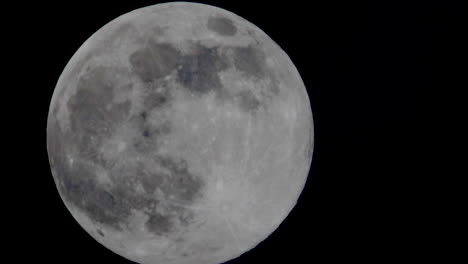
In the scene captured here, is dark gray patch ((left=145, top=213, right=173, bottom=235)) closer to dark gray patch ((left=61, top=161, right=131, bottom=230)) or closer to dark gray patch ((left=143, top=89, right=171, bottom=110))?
dark gray patch ((left=61, top=161, right=131, bottom=230))

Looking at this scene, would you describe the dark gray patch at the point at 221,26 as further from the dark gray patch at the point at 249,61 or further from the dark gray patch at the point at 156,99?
the dark gray patch at the point at 156,99

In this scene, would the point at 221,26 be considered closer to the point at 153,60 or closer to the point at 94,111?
the point at 153,60

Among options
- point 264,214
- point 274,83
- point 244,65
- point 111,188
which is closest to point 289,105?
point 274,83

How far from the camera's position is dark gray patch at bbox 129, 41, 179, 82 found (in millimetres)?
3209

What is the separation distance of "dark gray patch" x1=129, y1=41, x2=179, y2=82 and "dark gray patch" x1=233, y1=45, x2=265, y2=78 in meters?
0.39

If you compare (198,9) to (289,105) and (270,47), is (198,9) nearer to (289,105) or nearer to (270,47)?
(270,47)

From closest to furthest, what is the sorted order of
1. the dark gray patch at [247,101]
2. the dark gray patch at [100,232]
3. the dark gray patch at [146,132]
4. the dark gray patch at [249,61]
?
the dark gray patch at [146,132], the dark gray patch at [247,101], the dark gray patch at [249,61], the dark gray patch at [100,232]

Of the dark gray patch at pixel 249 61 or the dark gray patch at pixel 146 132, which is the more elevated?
the dark gray patch at pixel 249 61

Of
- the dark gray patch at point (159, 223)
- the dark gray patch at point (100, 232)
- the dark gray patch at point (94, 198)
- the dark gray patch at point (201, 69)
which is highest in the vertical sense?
the dark gray patch at point (201, 69)

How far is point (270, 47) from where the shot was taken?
145 inches

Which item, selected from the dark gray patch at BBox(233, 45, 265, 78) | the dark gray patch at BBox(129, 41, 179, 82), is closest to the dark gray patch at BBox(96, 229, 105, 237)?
the dark gray patch at BBox(129, 41, 179, 82)

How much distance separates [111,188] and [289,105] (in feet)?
4.10

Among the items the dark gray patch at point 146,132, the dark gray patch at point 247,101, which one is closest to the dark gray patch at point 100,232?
the dark gray patch at point 146,132

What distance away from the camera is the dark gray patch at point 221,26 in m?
3.46
